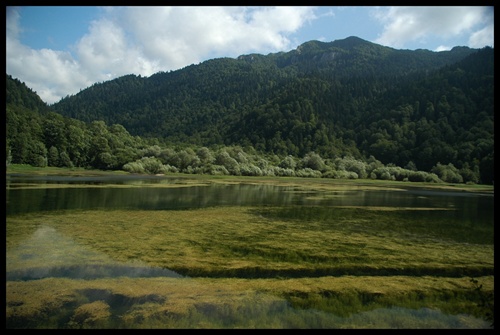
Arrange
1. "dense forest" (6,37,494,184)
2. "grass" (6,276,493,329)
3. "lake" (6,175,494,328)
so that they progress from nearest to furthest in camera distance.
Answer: "grass" (6,276,493,329) < "lake" (6,175,494,328) < "dense forest" (6,37,494,184)

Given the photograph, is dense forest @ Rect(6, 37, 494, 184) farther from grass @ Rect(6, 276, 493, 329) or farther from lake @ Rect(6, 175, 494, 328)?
grass @ Rect(6, 276, 493, 329)

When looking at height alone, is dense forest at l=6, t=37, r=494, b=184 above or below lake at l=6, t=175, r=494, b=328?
above

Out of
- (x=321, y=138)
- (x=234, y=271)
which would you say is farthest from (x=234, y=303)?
(x=321, y=138)

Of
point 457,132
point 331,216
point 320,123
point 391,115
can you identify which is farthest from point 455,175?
point 331,216

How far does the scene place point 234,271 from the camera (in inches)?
494

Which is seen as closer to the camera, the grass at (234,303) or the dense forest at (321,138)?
the grass at (234,303)

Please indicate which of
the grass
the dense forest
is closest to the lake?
the grass

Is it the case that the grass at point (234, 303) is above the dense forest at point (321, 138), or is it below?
below

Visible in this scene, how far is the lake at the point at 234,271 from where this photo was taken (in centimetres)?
901

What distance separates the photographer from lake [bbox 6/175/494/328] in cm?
901

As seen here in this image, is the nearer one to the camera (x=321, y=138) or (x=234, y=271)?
(x=234, y=271)

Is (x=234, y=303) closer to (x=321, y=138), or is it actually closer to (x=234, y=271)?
(x=234, y=271)

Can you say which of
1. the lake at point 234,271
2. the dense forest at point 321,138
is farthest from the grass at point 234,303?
the dense forest at point 321,138

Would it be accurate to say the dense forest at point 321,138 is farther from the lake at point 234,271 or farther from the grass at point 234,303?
the grass at point 234,303
